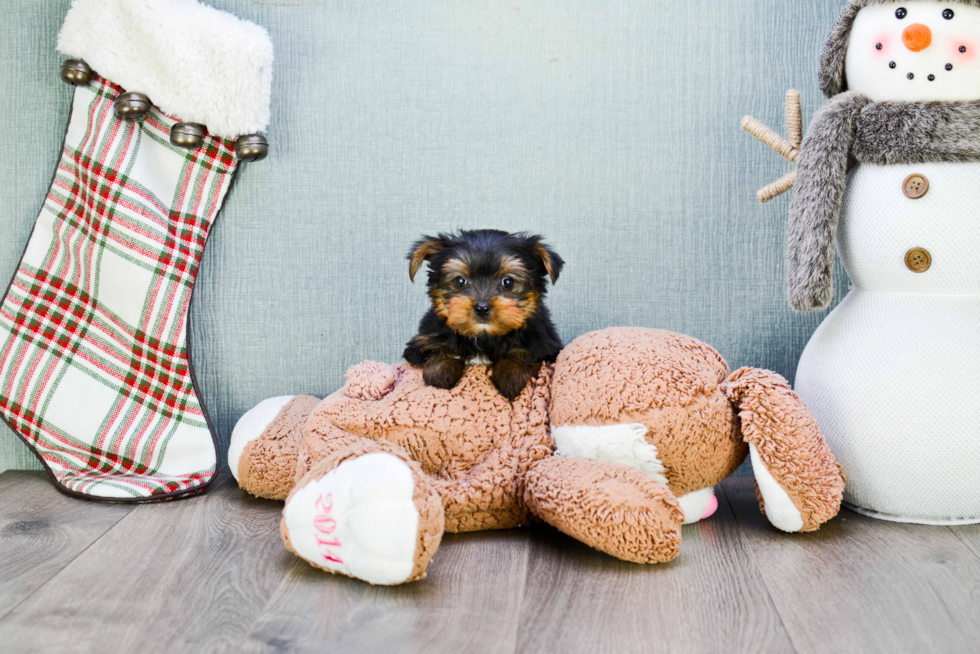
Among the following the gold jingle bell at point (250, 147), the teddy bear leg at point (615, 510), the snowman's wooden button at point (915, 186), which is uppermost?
the gold jingle bell at point (250, 147)

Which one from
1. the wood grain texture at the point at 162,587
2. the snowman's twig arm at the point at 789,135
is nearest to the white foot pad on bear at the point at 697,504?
the snowman's twig arm at the point at 789,135

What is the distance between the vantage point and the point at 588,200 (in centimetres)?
178

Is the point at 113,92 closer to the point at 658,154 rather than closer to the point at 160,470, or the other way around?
the point at 160,470

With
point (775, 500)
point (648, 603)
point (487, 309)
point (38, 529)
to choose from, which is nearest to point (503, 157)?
point (487, 309)

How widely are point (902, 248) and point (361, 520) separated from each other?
3.46 feet

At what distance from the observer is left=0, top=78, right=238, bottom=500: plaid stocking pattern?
172 centimetres

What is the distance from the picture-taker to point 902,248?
→ 1.41m

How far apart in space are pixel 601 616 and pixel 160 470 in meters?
1.08

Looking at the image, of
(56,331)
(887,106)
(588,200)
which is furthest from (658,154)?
(56,331)

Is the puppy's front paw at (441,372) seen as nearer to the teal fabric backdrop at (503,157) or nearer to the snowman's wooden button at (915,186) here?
the teal fabric backdrop at (503,157)

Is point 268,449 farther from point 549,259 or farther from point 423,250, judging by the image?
point 549,259

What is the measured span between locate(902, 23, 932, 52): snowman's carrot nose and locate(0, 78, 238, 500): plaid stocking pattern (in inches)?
53.7

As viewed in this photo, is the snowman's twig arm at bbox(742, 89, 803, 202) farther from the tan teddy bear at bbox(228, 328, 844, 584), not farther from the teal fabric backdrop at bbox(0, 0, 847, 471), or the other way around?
the tan teddy bear at bbox(228, 328, 844, 584)

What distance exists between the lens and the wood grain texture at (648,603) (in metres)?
1.04
